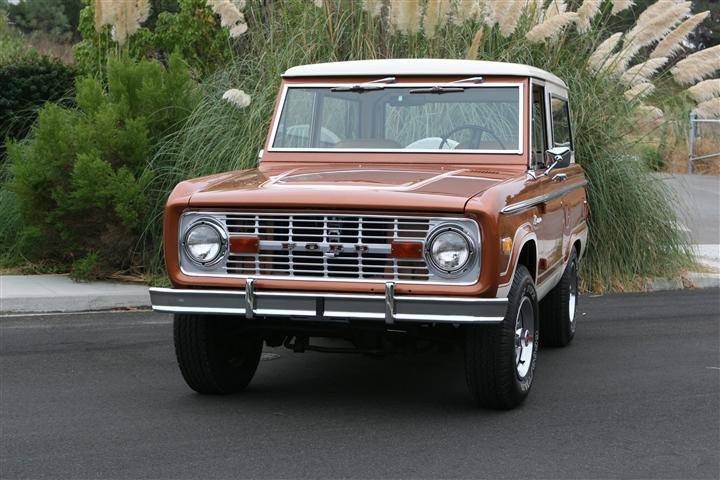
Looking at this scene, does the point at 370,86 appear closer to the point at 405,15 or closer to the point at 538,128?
the point at 538,128

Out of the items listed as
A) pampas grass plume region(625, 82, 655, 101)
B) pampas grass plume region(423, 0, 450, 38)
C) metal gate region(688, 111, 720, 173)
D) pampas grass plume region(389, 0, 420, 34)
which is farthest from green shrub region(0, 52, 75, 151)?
metal gate region(688, 111, 720, 173)

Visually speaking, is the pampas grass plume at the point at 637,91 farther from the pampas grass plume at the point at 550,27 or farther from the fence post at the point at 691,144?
the fence post at the point at 691,144

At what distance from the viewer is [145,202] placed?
10.9 m

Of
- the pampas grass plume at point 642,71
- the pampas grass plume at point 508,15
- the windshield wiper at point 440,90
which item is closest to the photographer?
the windshield wiper at point 440,90

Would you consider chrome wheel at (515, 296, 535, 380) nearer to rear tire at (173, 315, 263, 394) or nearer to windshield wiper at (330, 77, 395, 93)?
rear tire at (173, 315, 263, 394)

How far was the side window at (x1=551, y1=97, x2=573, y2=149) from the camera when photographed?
28.4ft

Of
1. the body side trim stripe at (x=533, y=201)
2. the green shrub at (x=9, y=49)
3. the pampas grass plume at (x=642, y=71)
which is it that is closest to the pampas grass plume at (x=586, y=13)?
the pampas grass plume at (x=642, y=71)

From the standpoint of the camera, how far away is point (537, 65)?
11742 mm

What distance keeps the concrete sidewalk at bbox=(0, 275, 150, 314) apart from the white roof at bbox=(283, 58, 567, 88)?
11.1ft

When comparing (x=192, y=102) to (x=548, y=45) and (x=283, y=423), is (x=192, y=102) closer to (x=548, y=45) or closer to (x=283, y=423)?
(x=548, y=45)

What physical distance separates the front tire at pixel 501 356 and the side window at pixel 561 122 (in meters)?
2.38

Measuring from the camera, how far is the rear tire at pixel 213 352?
6.54 m

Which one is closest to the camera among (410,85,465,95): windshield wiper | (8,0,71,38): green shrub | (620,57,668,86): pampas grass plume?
(410,85,465,95): windshield wiper

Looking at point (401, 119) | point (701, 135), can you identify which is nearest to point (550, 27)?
point (401, 119)
